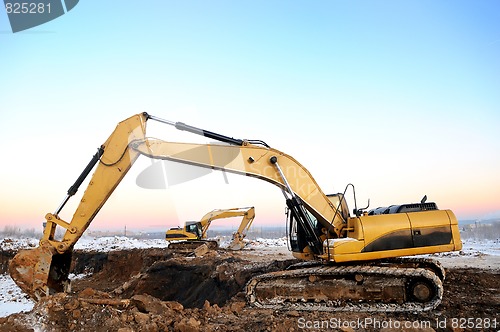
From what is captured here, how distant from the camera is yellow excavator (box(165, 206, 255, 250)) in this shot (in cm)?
2581

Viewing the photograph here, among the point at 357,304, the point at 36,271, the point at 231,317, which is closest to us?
the point at 231,317

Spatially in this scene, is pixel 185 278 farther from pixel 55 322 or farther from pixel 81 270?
pixel 81 270

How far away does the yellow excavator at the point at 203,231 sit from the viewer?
84.7 ft

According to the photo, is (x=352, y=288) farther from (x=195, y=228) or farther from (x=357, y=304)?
(x=195, y=228)

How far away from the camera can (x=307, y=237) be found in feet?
27.5

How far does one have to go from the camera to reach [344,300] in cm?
725

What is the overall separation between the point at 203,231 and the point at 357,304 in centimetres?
2059

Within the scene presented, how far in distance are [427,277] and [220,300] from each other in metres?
6.31

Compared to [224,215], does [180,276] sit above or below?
below

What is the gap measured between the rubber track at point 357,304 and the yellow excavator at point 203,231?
18.6 m

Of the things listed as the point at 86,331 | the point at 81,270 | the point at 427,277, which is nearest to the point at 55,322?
the point at 86,331

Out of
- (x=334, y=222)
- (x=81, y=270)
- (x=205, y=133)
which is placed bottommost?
(x=81, y=270)

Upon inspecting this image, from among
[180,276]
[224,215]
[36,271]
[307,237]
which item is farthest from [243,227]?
[36,271]

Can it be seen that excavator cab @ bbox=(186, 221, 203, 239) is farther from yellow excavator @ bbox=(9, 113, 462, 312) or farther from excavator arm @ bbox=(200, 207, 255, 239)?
yellow excavator @ bbox=(9, 113, 462, 312)
